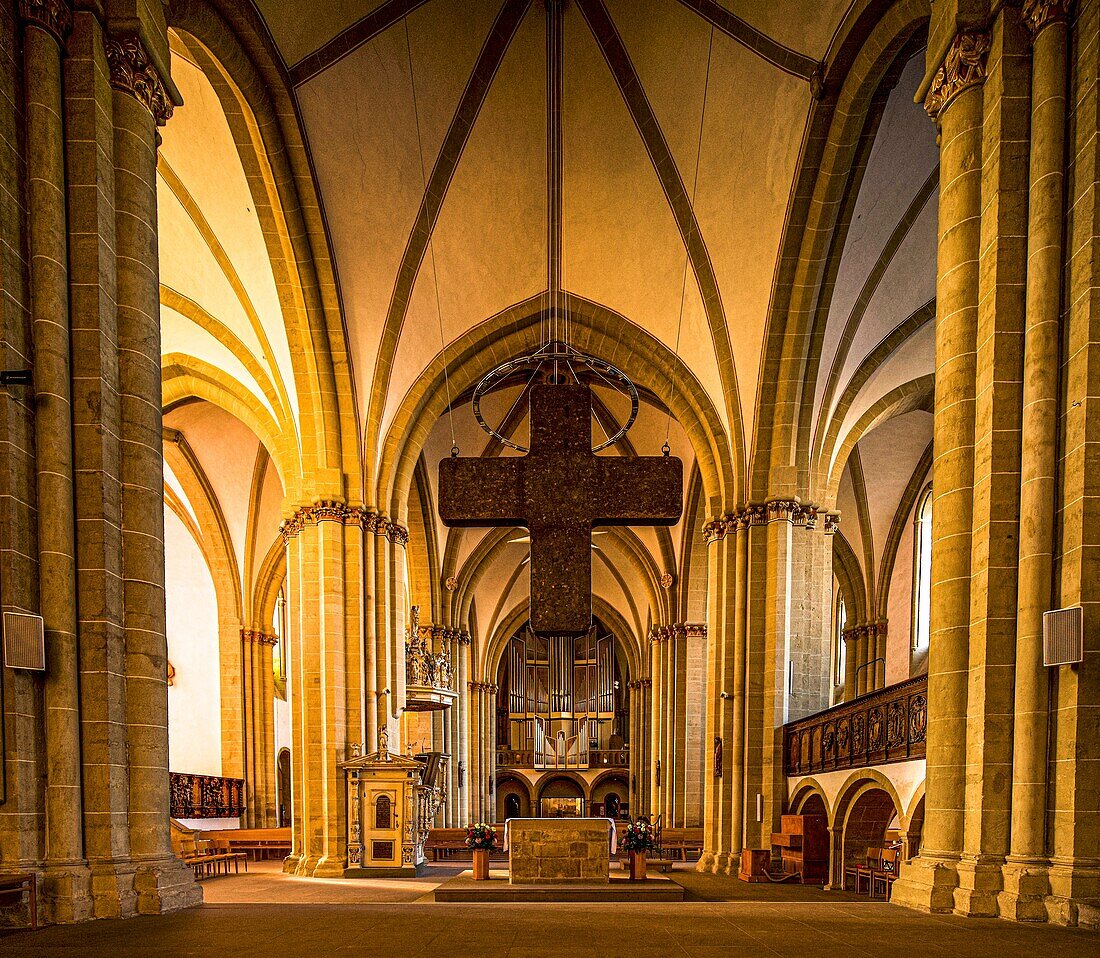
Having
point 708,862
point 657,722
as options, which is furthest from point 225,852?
point 657,722

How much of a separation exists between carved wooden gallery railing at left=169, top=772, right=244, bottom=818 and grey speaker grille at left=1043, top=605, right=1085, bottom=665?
1879 cm

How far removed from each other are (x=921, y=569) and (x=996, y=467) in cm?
1764

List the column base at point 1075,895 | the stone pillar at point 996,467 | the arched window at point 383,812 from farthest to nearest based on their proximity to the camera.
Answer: the arched window at point 383,812, the stone pillar at point 996,467, the column base at point 1075,895

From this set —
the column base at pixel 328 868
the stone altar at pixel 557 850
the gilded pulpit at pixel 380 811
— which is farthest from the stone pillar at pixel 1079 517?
the column base at pixel 328 868

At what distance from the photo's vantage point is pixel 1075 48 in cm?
661

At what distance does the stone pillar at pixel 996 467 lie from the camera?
648 centimetres

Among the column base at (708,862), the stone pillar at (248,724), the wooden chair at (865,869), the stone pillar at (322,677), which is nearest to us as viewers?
the wooden chair at (865,869)

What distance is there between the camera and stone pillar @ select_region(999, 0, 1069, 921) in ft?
20.5

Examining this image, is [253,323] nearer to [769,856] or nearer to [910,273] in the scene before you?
A: [910,273]

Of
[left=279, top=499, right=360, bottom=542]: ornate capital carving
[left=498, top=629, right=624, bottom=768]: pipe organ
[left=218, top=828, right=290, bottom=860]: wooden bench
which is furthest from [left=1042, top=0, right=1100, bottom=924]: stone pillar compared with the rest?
[left=498, top=629, right=624, bottom=768]: pipe organ

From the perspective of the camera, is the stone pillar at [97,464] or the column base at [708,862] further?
the column base at [708,862]

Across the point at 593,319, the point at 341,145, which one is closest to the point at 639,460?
the point at 341,145

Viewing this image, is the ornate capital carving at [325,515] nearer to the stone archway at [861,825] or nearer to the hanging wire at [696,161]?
the hanging wire at [696,161]

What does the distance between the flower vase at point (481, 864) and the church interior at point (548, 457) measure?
29cm
